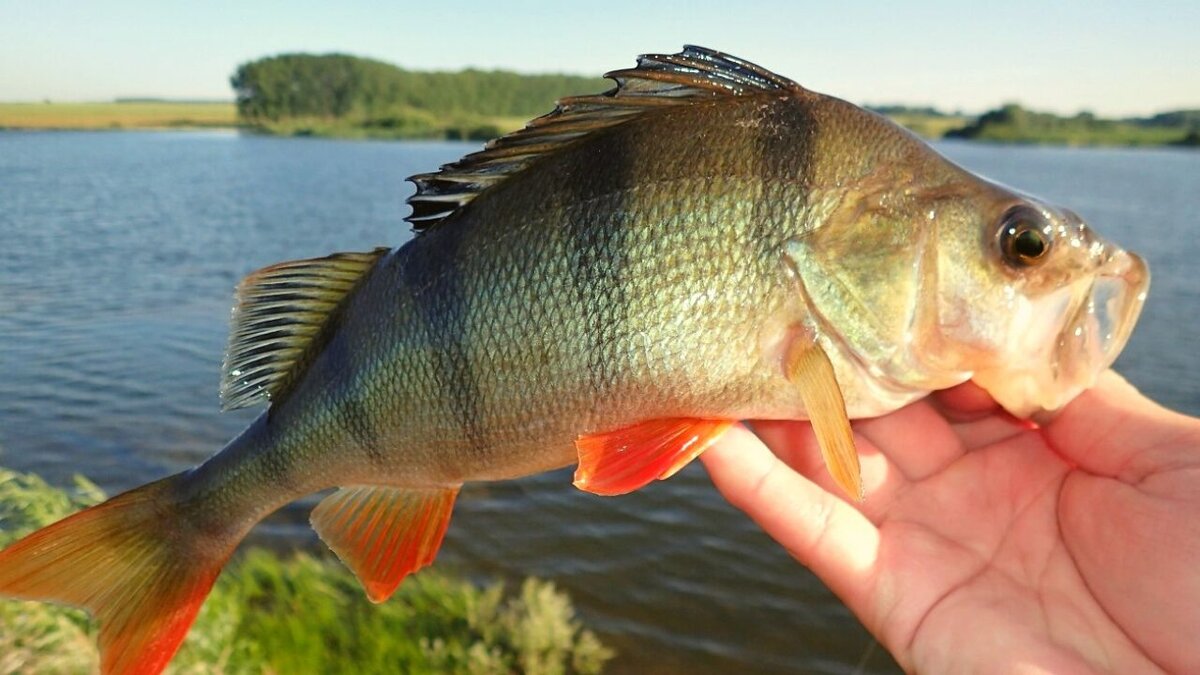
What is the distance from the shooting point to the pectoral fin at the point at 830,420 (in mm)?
2281

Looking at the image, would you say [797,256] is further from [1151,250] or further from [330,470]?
[1151,250]

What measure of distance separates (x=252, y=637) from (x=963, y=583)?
12.5 ft

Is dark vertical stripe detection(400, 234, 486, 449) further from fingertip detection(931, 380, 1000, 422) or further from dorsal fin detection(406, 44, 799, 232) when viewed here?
fingertip detection(931, 380, 1000, 422)

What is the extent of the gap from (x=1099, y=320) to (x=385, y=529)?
2276 millimetres

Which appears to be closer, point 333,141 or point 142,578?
point 142,578

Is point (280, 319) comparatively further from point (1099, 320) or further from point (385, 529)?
point (1099, 320)

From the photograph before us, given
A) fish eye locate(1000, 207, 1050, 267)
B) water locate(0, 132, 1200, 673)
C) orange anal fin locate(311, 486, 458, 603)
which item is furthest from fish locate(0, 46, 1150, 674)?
water locate(0, 132, 1200, 673)

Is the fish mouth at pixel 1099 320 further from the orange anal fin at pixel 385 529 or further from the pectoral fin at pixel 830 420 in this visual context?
the orange anal fin at pixel 385 529

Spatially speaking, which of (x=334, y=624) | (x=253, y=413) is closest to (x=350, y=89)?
(x=253, y=413)

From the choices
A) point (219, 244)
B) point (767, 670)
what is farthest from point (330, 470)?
point (219, 244)

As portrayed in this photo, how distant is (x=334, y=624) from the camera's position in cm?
479

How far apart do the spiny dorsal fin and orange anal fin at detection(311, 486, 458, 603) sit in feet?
1.46

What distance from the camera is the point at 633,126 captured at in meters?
2.40

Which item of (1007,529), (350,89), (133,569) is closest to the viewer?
(133,569)
